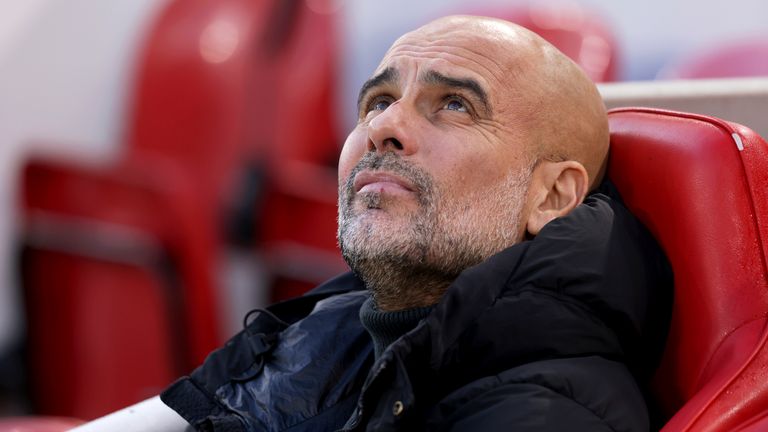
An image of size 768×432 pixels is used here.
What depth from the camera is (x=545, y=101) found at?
48.0 inches

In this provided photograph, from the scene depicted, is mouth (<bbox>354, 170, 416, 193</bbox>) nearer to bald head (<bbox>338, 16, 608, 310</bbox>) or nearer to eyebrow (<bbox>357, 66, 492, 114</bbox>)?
bald head (<bbox>338, 16, 608, 310</bbox>)

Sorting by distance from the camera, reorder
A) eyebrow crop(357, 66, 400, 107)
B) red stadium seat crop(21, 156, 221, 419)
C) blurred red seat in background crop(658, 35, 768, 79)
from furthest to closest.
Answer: red stadium seat crop(21, 156, 221, 419), blurred red seat in background crop(658, 35, 768, 79), eyebrow crop(357, 66, 400, 107)

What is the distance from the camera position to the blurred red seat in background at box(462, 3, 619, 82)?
2.39m

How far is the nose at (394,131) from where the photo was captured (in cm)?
118

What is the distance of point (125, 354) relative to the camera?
8.23ft

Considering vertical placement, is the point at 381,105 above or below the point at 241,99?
above

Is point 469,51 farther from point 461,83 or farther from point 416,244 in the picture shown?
point 416,244

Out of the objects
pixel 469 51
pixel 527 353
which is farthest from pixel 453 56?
pixel 527 353

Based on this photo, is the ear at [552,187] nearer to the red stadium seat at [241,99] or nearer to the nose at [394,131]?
the nose at [394,131]

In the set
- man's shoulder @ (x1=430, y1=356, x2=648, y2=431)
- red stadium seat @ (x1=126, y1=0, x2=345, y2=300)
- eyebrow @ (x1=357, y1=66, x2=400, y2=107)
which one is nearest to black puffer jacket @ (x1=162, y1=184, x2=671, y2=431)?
man's shoulder @ (x1=430, y1=356, x2=648, y2=431)

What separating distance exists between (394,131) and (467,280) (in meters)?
0.21

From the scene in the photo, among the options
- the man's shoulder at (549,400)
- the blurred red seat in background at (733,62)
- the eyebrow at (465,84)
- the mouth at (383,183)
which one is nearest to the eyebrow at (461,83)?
the eyebrow at (465,84)

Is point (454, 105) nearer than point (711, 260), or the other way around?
point (711, 260)

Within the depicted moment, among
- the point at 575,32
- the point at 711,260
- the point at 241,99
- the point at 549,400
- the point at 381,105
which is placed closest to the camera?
the point at 549,400
